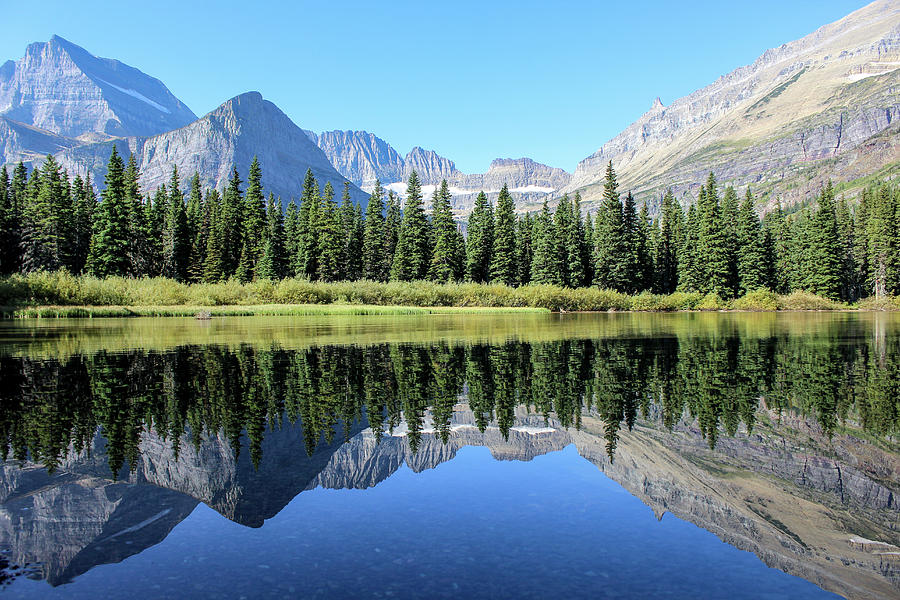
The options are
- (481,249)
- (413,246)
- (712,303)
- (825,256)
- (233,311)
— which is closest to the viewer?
(233,311)

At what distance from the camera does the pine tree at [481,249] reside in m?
84.8

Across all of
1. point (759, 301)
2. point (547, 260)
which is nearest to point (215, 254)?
point (547, 260)

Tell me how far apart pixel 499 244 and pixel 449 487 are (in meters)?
76.1

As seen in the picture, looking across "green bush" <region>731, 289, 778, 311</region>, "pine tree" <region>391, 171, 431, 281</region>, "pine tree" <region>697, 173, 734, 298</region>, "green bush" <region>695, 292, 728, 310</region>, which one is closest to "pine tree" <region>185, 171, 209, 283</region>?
"pine tree" <region>391, 171, 431, 281</region>

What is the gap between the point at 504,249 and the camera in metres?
81.6

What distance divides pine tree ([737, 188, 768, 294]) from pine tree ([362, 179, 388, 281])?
5384 cm

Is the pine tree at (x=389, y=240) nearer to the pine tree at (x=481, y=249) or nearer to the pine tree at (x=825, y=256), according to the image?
Result: the pine tree at (x=481, y=249)

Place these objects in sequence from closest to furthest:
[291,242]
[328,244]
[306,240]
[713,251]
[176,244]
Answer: [176,244] → [713,251] → [328,244] → [306,240] → [291,242]

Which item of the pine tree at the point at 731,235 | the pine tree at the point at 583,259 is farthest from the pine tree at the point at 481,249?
the pine tree at the point at 731,235

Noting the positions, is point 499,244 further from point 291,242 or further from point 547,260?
point 291,242

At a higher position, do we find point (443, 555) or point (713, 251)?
point (713, 251)

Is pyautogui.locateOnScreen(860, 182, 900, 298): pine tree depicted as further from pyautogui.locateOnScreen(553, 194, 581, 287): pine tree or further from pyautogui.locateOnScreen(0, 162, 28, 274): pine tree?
pyautogui.locateOnScreen(0, 162, 28, 274): pine tree

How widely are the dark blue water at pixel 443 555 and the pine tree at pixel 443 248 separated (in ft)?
236

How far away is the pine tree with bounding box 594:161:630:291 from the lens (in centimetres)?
7794
